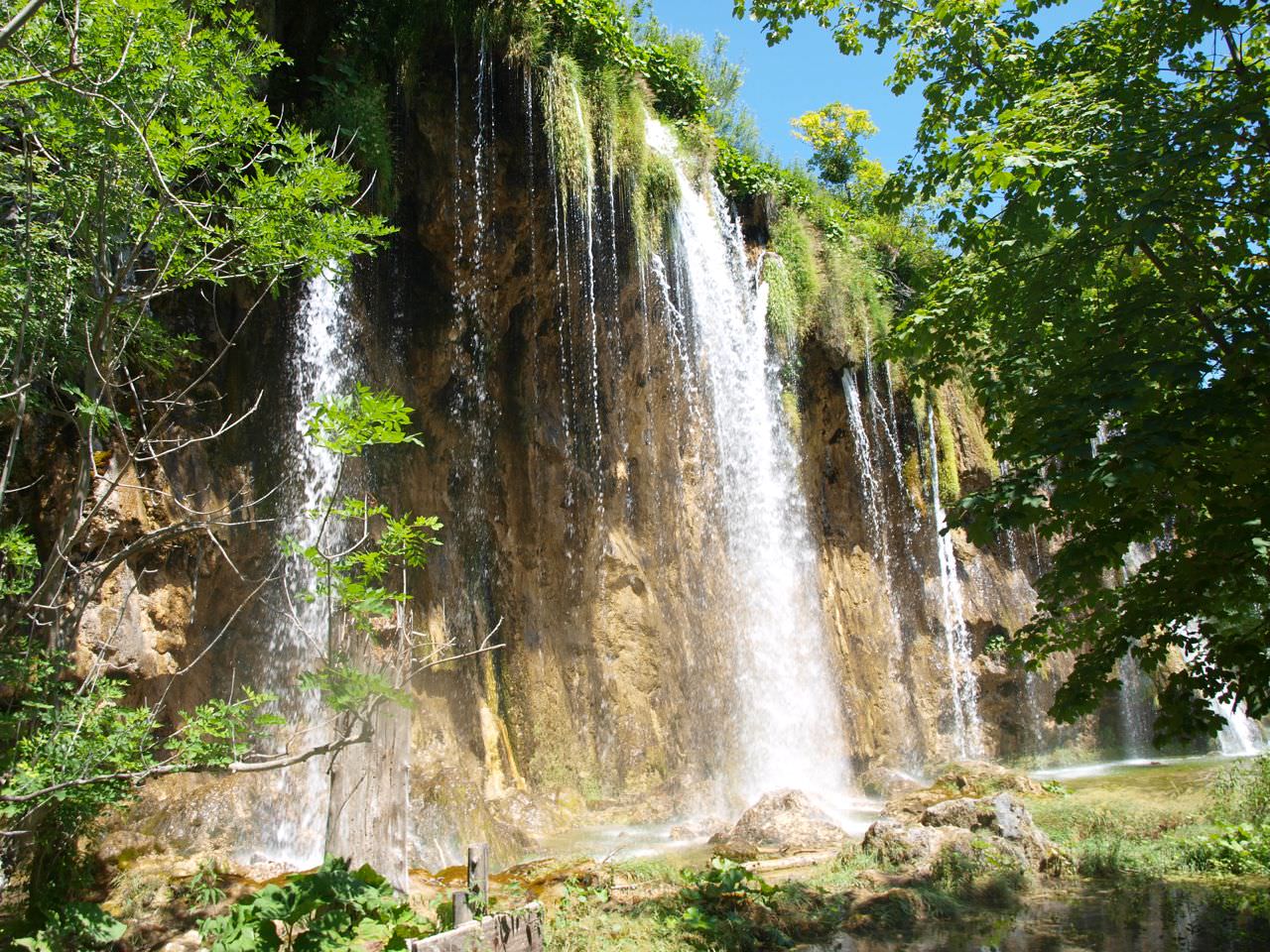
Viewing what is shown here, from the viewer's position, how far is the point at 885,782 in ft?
46.8

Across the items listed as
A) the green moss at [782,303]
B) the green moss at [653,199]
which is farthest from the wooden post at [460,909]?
the green moss at [782,303]

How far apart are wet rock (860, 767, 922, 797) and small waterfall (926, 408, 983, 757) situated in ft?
8.23

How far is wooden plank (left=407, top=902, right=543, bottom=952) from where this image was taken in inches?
173

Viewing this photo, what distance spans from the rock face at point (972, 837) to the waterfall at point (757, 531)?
5.49m

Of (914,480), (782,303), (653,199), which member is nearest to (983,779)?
(914,480)

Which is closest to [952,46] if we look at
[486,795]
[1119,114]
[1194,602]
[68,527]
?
[1119,114]

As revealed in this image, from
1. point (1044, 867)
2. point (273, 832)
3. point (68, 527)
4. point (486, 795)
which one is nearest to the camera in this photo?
point (68, 527)

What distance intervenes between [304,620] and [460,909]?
5672 mm

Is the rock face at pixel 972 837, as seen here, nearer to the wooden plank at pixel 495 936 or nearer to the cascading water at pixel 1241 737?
the wooden plank at pixel 495 936

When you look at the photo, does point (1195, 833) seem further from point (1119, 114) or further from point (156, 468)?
point (156, 468)

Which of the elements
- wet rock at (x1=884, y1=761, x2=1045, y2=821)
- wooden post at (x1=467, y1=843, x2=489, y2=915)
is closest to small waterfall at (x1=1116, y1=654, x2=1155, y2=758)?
wet rock at (x1=884, y1=761, x2=1045, y2=821)

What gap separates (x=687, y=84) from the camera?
16.3m

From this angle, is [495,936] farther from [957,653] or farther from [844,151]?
[844,151]

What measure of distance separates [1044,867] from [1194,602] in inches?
139
